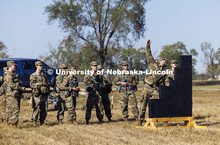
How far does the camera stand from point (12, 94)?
11375 millimetres

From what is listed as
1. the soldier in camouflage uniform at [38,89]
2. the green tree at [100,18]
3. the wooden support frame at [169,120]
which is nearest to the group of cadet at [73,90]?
the soldier in camouflage uniform at [38,89]

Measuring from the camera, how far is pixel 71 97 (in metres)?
12.3

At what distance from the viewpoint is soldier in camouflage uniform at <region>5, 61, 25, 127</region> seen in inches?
445

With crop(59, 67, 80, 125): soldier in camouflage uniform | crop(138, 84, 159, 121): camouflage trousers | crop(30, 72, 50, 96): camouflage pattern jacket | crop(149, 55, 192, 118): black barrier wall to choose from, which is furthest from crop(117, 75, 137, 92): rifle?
crop(30, 72, 50, 96): camouflage pattern jacket

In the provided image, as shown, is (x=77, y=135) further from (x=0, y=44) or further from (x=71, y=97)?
(x=0, y=44)

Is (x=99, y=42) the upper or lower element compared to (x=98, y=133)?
upper

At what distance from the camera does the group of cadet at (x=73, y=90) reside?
11.2 m

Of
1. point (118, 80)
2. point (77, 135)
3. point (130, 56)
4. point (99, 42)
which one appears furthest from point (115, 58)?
point (130, 56)

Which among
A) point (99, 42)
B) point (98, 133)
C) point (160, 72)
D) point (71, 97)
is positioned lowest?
point (98, 133)

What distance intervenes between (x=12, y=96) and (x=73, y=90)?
2.10m

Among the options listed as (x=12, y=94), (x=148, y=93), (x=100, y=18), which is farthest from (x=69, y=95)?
(x=100, y=18)

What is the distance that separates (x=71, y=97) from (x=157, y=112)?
320cm

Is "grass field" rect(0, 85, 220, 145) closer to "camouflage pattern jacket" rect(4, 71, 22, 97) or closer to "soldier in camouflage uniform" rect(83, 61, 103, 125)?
"soldier in camouflage uniform" rect(83, 61, 103, 125)

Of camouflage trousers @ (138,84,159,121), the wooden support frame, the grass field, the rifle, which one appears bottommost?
the grass field
